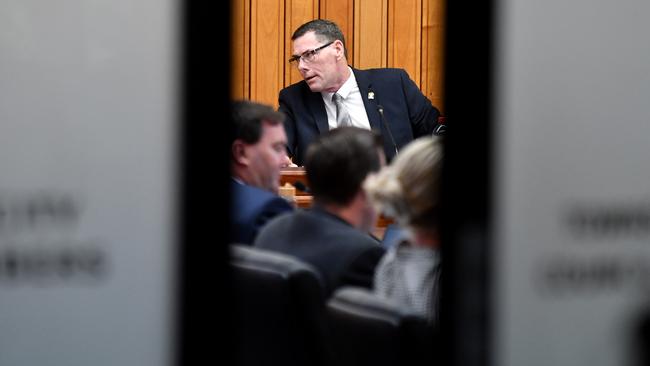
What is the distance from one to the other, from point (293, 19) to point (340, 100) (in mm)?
1422

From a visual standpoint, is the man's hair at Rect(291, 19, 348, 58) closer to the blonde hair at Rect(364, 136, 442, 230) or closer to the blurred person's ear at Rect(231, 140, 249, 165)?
the blurred person's ear at Rect(231, 140, 249, 165)

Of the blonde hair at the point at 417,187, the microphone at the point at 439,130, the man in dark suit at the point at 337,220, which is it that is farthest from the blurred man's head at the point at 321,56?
the blonde hair at the point at 417,187

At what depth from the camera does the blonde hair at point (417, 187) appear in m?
2.22

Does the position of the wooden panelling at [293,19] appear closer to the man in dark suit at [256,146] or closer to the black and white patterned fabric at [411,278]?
the man in dark suit at [256,146]

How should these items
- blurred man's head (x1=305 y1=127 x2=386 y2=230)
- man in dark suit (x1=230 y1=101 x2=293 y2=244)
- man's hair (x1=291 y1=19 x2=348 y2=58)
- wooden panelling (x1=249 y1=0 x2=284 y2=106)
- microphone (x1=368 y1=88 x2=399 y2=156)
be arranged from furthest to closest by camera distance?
1. wooden panelling (x1=249 y1=0 x2=284 y2=106)
2. man's hair (x1=291 y1=19 x2=348 y2=58)
3. microphone (x1=368 y1=88 x2=399 y2=156)
4. man in dark suit (x1=230 y1=101 x2=293 y2=244)
5. blurred man's head (x1=305 y1=127 x2=386 y2=230)

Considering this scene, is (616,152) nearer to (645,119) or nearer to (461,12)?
(645,119)

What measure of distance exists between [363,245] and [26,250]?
898 mm

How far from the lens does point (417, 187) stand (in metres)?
2.24

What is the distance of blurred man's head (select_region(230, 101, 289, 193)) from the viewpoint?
2.99 m

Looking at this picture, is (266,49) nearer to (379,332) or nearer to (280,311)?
(280,311)

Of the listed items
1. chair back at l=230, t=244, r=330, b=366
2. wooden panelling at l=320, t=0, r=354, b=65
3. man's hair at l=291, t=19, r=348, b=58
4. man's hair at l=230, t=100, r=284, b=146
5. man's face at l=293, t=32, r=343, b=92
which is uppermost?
wooden panelling at l=320, t=0, r=354, b=65

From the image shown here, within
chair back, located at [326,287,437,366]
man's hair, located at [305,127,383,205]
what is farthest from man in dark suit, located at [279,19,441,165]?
chair back, located at [326,287,437,366]

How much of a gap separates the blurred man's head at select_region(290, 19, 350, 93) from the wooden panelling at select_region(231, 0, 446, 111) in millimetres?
1033

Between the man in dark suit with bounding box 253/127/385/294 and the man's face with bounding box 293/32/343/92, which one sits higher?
the man's face with bounding box 293/32/343/92
